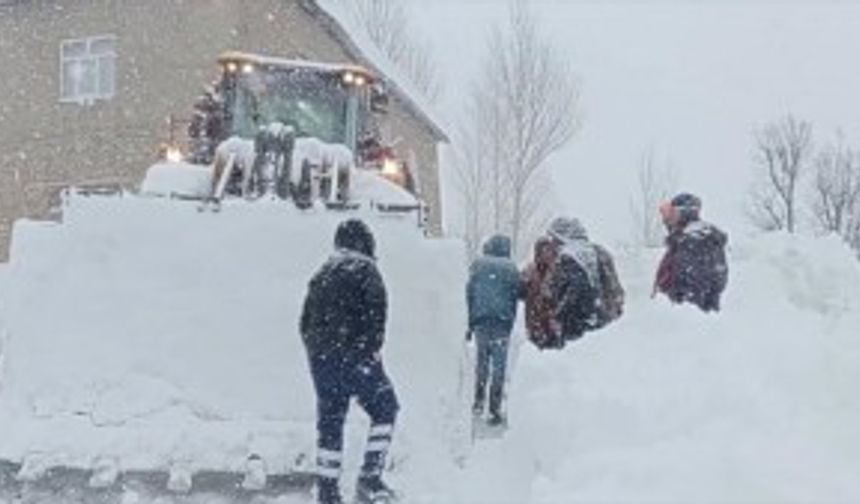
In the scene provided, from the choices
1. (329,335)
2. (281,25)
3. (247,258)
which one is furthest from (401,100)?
(329,335)

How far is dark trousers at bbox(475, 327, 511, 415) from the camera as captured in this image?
34.4 feet

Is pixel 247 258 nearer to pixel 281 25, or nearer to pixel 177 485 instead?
pixel 177 485

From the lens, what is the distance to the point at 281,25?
25.9 metres

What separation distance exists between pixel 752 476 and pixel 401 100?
80.3 ft

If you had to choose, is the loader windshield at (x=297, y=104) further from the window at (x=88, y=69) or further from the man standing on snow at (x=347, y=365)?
the window at (x=88, y=69)

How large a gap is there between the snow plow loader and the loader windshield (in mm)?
4641

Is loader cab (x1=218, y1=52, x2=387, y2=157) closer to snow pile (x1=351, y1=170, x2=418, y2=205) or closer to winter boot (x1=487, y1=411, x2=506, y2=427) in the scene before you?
snow pile (x1=351, y1=170, x2=418, y2=205)

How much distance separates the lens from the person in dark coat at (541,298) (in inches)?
389

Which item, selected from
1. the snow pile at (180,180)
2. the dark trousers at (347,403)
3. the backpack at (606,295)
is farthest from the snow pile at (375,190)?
the dark trousers at (347,403)

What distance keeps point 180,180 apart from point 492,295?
3.58 meters

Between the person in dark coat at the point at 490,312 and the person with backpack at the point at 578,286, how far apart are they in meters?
0.81

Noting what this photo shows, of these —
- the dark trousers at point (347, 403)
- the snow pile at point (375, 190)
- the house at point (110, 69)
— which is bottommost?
the dark trousers at point (347, 403)

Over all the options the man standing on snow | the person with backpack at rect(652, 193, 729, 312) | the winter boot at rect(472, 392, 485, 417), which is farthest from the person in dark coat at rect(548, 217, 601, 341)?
the man standing on snow

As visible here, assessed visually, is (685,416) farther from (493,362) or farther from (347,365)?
(493,362)
